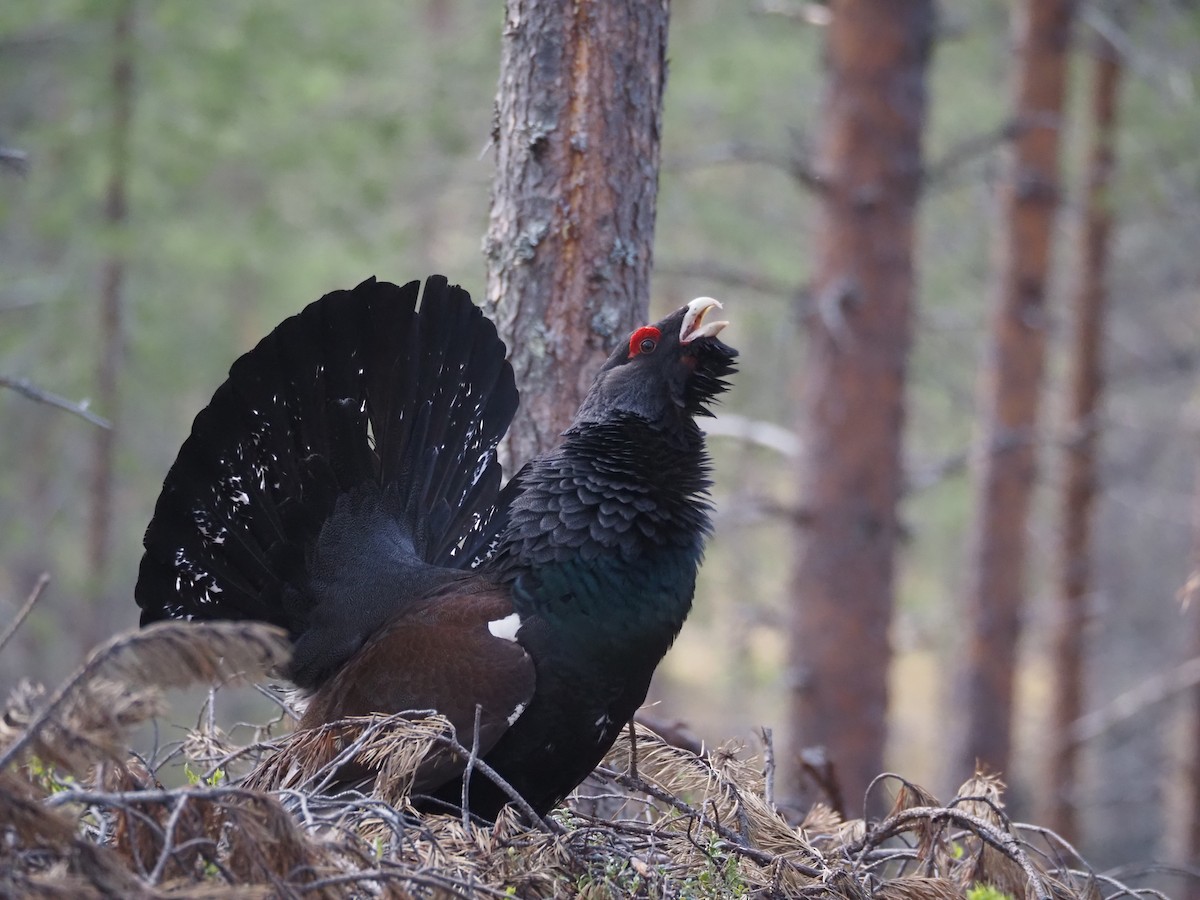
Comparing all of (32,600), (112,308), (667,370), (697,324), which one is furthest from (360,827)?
(112,308)

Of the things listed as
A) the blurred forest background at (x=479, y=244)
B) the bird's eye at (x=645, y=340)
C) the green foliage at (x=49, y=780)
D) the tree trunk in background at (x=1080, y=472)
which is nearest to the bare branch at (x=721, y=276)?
the blurred forest background at (x=479, y=244)

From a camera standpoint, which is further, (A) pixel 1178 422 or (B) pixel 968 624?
(A) pixel 1178 422

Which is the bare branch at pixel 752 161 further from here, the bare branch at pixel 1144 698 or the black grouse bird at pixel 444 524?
the bare branch at pixel 1144 698

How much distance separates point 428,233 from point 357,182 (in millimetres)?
1792

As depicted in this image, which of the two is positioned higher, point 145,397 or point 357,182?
point 357,182


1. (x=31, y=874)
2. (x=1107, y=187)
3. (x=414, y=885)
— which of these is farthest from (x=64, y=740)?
(x=1107, y=187)

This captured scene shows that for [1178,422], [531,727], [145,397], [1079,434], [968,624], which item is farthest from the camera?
[1178,422]

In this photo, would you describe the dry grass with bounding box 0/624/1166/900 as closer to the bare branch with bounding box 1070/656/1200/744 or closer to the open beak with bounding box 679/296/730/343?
the open beak with bounding box 679/296/730/343

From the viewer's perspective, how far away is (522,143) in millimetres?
4402

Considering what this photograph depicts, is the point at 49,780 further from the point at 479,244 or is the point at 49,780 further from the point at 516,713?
the point at 479,244

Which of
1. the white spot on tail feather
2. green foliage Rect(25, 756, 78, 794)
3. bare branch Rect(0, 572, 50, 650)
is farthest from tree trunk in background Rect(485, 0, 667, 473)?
bare branch Rect(0, 572, 50, 650)

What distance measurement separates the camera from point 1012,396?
10.7 meters

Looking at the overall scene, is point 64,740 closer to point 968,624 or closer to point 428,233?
point 968,624

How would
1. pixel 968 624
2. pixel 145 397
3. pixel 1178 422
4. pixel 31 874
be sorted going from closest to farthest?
pixel 31 874, pixel 968 624, pixel 145 397, pixel 1178 422
